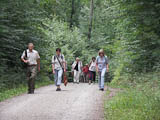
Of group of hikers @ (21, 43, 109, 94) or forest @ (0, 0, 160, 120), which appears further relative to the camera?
group of hikers @ (21, 43, 109, 94)

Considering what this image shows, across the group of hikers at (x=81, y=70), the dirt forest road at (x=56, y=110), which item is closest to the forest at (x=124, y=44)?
the dirt forest road at (x=56, y=110)

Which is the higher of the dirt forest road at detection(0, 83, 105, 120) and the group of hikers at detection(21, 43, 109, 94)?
the group of hikers at detection(21, 43, 109, 94)

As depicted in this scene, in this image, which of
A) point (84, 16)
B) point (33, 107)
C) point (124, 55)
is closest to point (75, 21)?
point (84, 16)

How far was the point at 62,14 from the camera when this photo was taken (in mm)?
48531

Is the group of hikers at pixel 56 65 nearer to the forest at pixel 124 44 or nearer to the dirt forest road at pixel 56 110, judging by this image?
the forest at pixel 124 44

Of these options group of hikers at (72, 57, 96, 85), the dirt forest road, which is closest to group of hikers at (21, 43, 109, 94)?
the dirt forest road

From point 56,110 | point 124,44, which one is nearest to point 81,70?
point 124,44

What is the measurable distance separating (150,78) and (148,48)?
2.04m

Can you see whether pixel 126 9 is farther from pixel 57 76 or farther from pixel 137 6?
pixel 57 76

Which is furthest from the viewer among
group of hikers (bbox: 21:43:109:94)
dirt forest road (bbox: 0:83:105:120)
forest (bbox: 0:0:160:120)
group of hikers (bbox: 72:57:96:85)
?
group of hikers (bbox: 72:57:96:85)

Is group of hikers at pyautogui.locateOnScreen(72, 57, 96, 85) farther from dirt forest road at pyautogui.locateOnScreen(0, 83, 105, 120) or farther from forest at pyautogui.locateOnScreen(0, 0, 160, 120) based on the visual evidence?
dirt forest road at pyautogui.locateOnScreen(0, 83, 105, 120)

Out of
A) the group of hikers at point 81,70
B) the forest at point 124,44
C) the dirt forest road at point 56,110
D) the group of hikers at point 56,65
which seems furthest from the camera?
the group of hikers at point 81,70

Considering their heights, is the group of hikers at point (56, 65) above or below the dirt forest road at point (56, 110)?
above

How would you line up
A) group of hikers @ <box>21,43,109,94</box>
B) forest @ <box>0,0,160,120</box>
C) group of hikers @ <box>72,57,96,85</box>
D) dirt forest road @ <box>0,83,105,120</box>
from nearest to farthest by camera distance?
dirt forest road @ <box>0,83,105,120</box>
forest @ <box>0,0,160,120</box>
group of hikers @ <box>21,43,109,94</box>
group of hikers @ <box>72,57,96,85</box>
